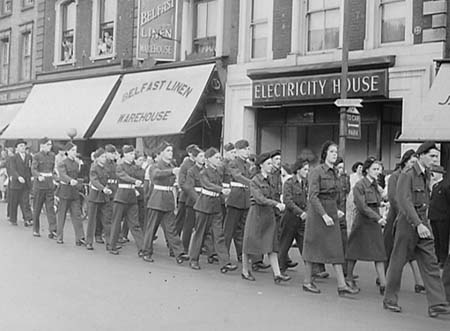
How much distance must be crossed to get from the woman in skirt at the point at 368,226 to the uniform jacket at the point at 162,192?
3.76m

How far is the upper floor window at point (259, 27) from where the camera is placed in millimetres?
20312

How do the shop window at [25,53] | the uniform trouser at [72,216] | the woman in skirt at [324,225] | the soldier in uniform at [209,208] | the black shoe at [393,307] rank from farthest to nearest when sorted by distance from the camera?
the shop window at [25,53] → the uniform trouser at [72,216] → the soldier in uniform at [209,208] → the woman in skirt at [324,225] → the black shoe at [393,307]

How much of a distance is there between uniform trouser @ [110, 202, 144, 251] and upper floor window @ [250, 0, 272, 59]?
7373 mm

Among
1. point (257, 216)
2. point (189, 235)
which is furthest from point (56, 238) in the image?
point (257, 216)

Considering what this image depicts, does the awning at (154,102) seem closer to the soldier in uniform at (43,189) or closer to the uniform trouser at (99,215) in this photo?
the soldier in uniform at (43,189)

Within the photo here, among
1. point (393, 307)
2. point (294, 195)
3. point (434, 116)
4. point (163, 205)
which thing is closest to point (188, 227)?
point (163, 205)

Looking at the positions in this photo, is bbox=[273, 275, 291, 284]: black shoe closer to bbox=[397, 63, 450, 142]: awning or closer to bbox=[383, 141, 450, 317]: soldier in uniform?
bbox=[383, 141, 450, 317]: soldier in uniform

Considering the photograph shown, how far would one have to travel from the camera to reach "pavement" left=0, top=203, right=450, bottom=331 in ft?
27.5

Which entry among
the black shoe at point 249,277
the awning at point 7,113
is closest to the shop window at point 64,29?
the awning at point 7,113

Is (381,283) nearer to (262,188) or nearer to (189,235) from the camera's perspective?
(262,188)

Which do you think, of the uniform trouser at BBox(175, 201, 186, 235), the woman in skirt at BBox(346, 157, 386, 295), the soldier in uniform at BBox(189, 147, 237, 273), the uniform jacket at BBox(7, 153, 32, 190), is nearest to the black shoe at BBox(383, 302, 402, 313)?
the woman in skirt at BBox(346, 157, 386, 295)

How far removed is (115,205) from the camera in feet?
47.6

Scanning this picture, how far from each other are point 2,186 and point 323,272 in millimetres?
17382

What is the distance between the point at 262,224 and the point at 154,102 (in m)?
11.5
